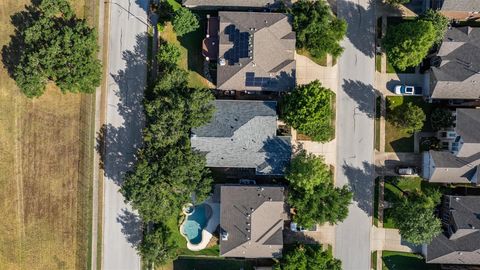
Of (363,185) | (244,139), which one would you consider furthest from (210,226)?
(363,185)

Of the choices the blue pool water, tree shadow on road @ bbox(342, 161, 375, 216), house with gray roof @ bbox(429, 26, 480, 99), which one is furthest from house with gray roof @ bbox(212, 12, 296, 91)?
house with gray roof @ bbox(429, 26, 480, 99)

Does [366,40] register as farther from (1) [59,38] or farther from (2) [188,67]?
(1) [59,38]

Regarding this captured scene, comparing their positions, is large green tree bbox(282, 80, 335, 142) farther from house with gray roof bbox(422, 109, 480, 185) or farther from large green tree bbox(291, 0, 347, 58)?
house with gray roof bbox(422, 109, 480, 185)

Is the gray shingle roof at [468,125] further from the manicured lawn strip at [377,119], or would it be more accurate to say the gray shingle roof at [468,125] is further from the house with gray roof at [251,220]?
the house with gray roof at [251,220]

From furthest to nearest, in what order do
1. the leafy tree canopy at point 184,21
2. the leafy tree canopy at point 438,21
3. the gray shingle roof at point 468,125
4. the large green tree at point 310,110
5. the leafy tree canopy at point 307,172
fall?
the leafy tree canopy at point 184,21, the gray shingle roof at point 468,125, the leafy tree canopy at point 438,21, the large green tree at point 310,110, the leafy tree canopy at point 307,172

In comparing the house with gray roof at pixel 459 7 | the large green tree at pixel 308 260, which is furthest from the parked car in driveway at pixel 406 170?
the house with gray roof at pixel 459 7
